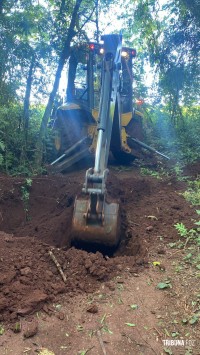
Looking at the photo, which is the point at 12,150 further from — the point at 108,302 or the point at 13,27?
the point at 108,302

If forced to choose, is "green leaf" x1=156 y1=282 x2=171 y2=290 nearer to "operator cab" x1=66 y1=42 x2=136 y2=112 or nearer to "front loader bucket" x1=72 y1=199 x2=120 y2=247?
"front loader bucket" x1=72 y1=199 x2=120 y2=247

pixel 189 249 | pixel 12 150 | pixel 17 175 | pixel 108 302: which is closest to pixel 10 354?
pixel 108 302

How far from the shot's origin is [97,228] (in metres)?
4.08

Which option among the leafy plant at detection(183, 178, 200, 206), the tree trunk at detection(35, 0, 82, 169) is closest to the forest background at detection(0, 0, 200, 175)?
the tree trunk at detection(35, 0, 82, 169)

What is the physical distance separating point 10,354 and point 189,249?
2.26 meters

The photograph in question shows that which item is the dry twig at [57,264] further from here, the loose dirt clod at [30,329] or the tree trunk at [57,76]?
the tree trunk at [57,76]

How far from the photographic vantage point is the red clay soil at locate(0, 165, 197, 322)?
3277 millimetres

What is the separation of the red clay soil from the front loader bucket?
0.18m

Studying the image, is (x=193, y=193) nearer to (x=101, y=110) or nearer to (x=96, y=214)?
(x=101, y=110)

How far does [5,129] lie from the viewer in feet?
26.0

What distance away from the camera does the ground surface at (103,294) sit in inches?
110

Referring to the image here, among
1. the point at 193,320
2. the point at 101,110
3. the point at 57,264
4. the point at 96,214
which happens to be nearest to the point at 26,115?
the point at 101,110

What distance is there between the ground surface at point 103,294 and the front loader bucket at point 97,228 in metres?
0.24

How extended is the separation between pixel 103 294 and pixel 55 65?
267 inches
